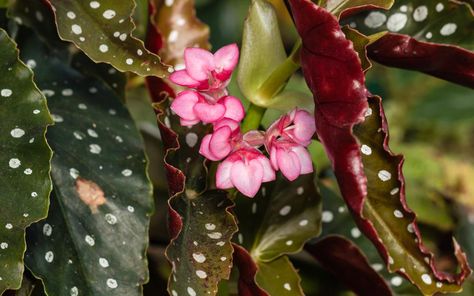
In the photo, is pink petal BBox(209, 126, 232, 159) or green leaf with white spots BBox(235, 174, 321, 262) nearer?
pink petal BBox(209, 126, 232, 159)

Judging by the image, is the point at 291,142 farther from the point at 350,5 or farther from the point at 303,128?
the point at 350,5

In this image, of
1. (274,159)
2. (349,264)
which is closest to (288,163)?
(274,159)

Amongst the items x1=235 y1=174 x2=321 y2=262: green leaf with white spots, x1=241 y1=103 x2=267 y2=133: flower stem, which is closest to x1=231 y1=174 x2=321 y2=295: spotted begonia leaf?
x1=235 y1=174 x2=321 y2=262: green leaf with white spots

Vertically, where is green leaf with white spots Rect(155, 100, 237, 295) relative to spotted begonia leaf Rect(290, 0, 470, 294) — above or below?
below

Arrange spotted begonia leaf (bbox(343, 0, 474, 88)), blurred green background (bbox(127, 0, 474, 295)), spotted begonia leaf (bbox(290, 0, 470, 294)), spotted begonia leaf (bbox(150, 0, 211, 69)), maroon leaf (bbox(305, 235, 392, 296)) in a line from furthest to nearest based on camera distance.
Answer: blurred green background (bbox(127, 0, 474, 295))
spotted begonia leaf (bbox(150, 0, 211, 69))
maroon leaf (bbox(305, 235, 392, 296))
spotted begonia leaf (bbox(343, 0, 474, 88))
spotted begonia leaf (bbox(290, 0, 470, 294))

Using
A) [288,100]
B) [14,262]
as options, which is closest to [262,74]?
[288,100]

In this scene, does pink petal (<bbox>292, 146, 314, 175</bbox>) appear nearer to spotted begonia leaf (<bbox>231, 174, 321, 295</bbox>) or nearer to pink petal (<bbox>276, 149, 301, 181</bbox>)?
pink petal (<bbox>276, 149, 301, 181</bbox>)
